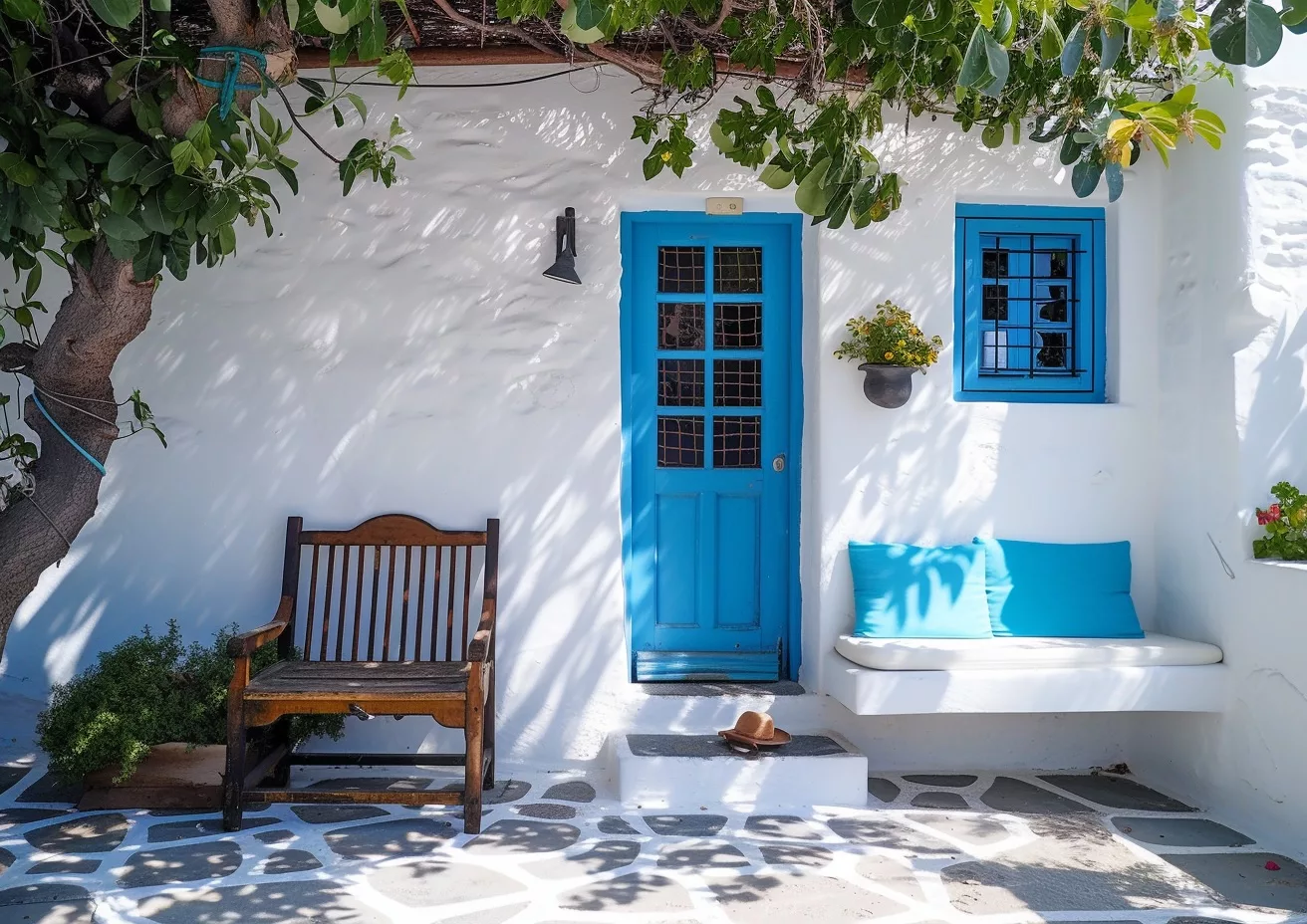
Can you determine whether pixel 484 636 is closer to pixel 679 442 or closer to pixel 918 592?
pixel 679 442

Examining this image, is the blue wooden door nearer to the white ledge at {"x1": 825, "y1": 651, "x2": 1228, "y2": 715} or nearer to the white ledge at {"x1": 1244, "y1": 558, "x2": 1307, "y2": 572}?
the white ledge at {"x1": 825, "y1": 651, "x2": 1228, "y2": 715}

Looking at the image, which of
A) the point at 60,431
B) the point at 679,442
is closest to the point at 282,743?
the point at 60,431

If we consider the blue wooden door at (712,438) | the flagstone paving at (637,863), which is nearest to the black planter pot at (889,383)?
the blue wooden door at (712,438)

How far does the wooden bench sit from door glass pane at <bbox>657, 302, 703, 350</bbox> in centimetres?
110

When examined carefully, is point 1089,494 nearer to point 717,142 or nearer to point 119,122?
point 717,142

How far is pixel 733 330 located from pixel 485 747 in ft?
6.62

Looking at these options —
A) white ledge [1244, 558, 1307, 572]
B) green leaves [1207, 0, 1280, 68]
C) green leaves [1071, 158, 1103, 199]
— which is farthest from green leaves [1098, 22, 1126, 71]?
white ledge [1244, 558, 1307, 572]

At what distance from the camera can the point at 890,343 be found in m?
4.17

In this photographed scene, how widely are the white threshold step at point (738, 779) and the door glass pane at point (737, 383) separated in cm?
149

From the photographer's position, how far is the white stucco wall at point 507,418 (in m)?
4.28

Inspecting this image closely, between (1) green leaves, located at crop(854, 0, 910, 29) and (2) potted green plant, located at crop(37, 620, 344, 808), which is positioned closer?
(1) green leaves, located at crop(854, 0, 910, 29)

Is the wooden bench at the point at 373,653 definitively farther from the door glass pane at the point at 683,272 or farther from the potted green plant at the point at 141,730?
the door glass pane at the point at 683,272

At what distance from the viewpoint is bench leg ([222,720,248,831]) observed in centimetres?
347

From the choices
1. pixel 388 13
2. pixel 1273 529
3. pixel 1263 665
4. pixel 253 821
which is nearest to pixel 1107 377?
pixel 1273 529
